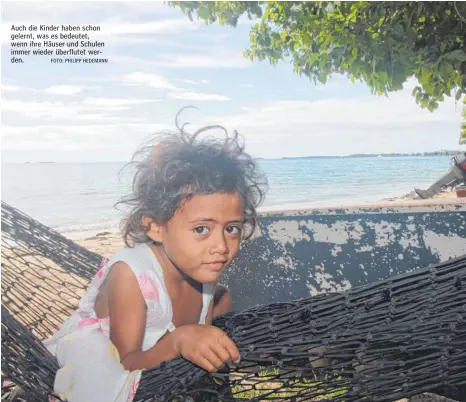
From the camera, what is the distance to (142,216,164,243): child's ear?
4.50ft

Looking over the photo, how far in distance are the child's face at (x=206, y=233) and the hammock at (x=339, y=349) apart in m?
0.17

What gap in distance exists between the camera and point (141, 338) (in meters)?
1.24

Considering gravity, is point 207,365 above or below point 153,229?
below

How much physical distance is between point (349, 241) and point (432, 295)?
127cm

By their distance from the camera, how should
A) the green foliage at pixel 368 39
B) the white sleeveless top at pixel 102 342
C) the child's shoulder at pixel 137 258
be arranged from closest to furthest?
the white sleeveless top at pixel 102 342
the child's shoulder at pixel 137 258
the green foliage at pixel 368 39

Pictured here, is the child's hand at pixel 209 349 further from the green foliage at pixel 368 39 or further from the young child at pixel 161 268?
the green foliage at pixel 368 39

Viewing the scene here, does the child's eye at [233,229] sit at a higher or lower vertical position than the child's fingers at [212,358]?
higher

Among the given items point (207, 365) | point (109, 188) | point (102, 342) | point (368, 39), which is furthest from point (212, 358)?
point (109, 188)

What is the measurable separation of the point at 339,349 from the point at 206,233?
397 millimetres

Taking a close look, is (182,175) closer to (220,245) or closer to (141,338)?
(220,245)

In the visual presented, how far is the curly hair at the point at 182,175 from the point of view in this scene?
131 centimetres

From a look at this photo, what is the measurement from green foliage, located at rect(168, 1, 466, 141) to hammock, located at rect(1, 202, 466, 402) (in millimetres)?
1934

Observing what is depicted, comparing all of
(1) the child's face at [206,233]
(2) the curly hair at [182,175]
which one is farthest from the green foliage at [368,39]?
(1) the child's face at [206,233]

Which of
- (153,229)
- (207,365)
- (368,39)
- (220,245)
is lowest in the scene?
(207,365)
